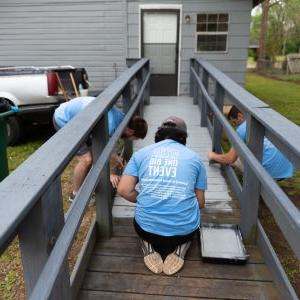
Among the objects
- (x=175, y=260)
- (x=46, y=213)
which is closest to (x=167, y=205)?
(x=175, y=260)

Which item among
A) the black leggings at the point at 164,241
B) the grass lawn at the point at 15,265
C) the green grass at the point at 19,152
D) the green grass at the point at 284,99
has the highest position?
the black leggings at the point at 164,241

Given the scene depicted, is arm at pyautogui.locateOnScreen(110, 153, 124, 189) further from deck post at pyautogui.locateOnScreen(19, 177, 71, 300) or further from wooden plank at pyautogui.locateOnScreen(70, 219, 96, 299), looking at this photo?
deck post at pyautogui.locateOnScreen(19, 177, 71, 300)

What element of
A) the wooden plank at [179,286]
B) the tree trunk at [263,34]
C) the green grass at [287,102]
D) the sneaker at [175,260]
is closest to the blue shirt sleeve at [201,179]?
the sneaker at [175,260]

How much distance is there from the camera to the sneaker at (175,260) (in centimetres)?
260

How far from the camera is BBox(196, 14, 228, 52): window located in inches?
393

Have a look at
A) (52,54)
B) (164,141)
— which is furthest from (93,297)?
(52,54)

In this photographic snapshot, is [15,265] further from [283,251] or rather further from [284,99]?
[284,99]

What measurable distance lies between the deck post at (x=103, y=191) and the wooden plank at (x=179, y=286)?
0.49m

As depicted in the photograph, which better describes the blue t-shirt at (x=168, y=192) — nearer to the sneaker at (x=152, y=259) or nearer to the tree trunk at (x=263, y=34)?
the sneaker at (x=152, y=259)

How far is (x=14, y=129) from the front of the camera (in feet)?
23.5

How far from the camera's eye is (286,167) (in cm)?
373

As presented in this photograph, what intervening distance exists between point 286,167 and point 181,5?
282 inches

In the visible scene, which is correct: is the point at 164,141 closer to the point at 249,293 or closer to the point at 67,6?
the point at 249,293

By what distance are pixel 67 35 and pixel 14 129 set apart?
4.22 meters
